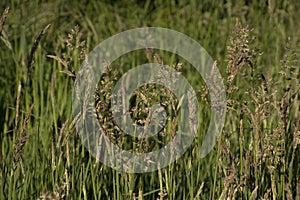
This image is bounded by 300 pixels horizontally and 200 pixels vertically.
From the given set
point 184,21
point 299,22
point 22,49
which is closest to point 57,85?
point 22,49

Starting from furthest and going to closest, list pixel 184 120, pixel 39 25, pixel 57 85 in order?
pixel 39 25 → pixel 57 85 → pixel 184 120

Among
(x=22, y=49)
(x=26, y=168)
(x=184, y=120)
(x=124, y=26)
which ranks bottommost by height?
(x=26, y=168)

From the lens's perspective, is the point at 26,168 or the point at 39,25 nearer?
the point at 26,168

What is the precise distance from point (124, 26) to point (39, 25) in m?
0.49

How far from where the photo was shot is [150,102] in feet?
5.67

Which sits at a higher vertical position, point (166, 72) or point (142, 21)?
point (142, 21)

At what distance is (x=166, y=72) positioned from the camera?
160cm

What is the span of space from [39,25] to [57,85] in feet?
2.15

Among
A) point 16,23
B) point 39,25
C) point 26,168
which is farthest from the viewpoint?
point 39,25

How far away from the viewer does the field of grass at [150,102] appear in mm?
1663

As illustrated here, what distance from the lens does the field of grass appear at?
1.66 m

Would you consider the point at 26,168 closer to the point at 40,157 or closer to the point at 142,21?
the point at 40,157

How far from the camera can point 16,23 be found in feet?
10.2

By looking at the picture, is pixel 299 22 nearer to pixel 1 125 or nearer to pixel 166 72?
pixel 1 125
